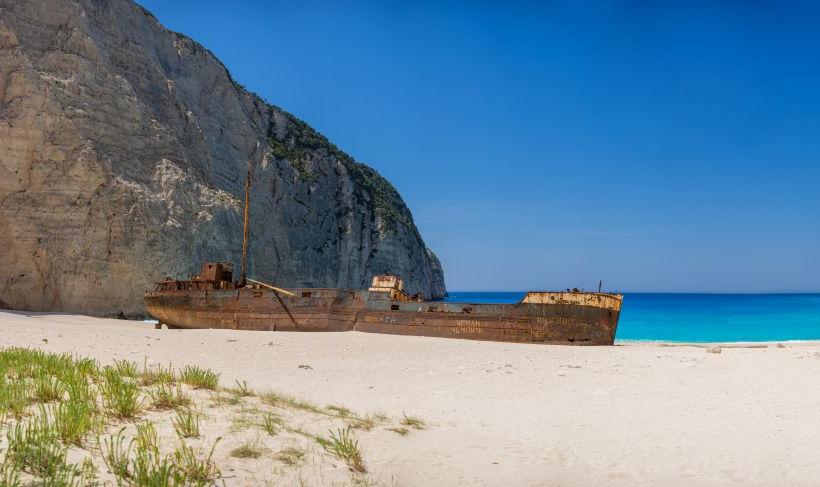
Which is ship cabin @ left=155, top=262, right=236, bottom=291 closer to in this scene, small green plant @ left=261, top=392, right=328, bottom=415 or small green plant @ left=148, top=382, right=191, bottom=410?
small green plant @ left=261, top=392, right=328, bottom=415

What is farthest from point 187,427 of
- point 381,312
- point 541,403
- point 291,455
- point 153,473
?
point 381,312

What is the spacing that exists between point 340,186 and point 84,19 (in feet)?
102

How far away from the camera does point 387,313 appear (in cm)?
2070

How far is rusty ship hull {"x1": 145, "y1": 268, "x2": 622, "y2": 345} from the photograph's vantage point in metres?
19.0

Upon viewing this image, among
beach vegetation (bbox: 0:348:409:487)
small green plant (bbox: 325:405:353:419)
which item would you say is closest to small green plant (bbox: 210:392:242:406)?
beach vegetation (bbox: 0:348:409:487)

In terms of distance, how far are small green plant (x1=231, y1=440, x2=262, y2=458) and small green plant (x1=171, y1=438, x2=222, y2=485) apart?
0.92 feet

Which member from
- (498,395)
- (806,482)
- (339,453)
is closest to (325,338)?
(498,395)

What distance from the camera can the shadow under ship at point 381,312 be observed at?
19047 millimetres

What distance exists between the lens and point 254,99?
54.2 meters

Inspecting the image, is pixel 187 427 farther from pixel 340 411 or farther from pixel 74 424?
pixel 340 411

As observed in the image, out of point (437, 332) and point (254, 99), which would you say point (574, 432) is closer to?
point (437, 332)

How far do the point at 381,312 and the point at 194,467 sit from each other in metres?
17.2

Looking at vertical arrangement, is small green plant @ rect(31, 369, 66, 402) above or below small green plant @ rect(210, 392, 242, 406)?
above

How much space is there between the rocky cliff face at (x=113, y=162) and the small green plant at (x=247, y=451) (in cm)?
2834
